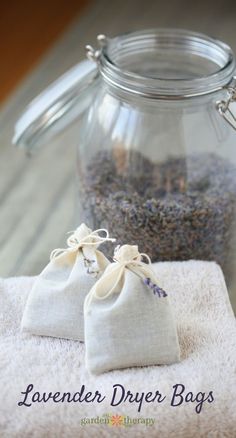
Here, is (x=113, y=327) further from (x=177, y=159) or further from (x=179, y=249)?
(x=177, y=159)

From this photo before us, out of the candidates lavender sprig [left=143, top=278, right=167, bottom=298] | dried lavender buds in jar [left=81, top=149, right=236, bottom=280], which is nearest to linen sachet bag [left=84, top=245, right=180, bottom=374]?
lavender sprig [left=143, top=278, right=167, bottom=298]

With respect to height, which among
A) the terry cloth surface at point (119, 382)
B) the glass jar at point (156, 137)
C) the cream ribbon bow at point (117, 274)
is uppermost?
the glass jar at point (156, 137)

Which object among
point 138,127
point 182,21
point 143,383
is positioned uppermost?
point 182,21

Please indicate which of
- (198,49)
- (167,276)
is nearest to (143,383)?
(167,276)

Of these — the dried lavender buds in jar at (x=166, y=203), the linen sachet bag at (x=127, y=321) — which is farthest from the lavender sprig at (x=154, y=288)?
the dried lavender buds in jar at (x=166, y=203)

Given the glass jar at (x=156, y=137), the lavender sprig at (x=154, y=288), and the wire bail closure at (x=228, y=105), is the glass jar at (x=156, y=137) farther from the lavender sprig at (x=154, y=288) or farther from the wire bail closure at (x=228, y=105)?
the lavender sprig at (x=154, y=288)

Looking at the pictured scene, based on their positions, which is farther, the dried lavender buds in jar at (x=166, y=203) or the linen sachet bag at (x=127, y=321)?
the dried lavender buds in jar at (x=166, y=203)
